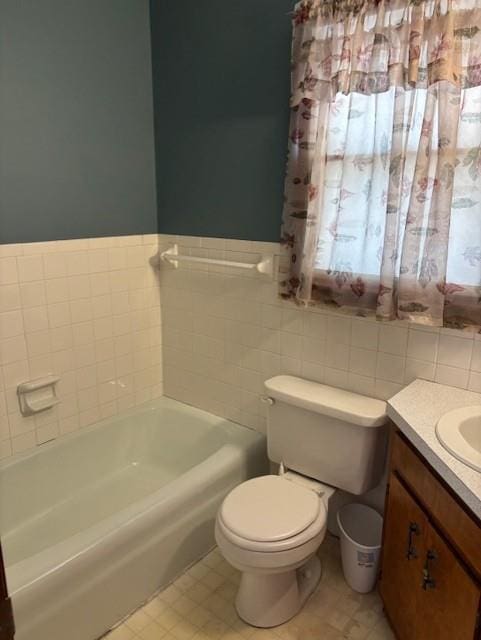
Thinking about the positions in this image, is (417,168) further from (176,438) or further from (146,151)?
(176,438)

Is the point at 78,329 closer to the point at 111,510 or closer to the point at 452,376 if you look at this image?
the point at 111,510

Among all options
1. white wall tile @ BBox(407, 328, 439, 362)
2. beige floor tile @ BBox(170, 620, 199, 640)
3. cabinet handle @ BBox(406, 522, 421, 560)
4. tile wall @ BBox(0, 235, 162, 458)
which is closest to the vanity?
cabinet handle @ BBox(406, 522, 421, 560)

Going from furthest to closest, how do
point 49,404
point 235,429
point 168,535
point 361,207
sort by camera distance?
point 235,429 < point 49,404 < point 168,535 < point 361,207

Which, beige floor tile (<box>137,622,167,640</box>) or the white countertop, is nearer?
the white countertop

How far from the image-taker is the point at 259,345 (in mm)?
2289

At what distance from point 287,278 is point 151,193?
977mm

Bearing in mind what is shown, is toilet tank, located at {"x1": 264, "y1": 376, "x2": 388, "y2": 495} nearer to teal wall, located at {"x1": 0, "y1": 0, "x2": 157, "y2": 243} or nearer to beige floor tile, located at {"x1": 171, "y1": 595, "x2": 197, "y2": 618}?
beige floor tile, located at {"x1": 171, "y1": 595, "x2": 197, "y2": 618}

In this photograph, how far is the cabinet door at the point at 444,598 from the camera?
1.15 m

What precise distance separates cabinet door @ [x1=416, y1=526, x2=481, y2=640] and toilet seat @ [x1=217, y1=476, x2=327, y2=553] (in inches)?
16.4

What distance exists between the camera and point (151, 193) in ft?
8.29

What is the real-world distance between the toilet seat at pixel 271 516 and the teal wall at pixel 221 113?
1.09m

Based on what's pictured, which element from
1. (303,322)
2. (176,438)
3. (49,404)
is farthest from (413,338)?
(49,404)

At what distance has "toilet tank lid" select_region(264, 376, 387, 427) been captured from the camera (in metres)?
1.79

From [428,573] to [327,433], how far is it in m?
0.65
